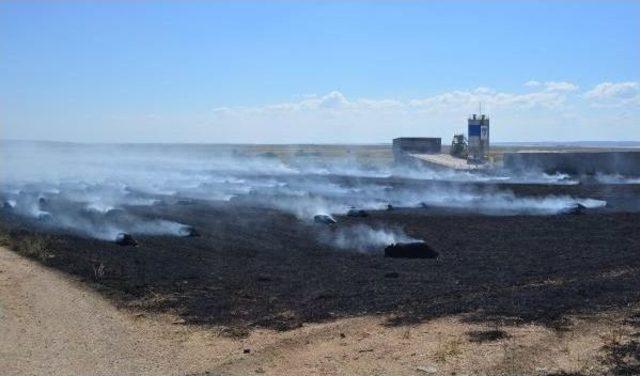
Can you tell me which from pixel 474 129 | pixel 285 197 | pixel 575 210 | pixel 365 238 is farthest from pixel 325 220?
pixel 474 129

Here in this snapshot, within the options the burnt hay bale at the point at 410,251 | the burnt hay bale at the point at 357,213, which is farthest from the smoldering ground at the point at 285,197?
the burnt hay bale at the point at 410,251

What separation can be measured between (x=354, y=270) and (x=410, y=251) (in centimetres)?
395

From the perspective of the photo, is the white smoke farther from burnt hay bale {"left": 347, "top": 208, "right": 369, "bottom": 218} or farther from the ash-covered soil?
burnt hay bale {"left": 347, "top": 208, "right": 369, "bottom": 218}

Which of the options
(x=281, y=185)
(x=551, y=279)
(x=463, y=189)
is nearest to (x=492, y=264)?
(x=551, y=279)

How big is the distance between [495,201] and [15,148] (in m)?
133

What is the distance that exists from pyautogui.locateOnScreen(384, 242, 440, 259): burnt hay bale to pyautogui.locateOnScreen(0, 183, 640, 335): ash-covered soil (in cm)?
69

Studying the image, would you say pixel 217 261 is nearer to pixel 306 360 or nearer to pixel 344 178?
pixel 306 360

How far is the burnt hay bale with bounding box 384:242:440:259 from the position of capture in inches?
1078

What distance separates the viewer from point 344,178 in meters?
80.3

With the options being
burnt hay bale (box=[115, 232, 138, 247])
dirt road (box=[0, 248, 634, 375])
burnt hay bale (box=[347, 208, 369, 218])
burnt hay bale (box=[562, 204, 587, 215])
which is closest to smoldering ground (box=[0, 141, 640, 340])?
burnt hay bale (box=[115, 232, 138, 247])

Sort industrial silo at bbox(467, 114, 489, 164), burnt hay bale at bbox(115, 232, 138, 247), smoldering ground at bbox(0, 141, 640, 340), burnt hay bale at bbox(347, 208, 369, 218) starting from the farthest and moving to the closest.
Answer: industrial silo at bbox(467, 114, 489, 164) < burnt hay bale at bbox(347, 208, 369, 218) < burnt hay bale at bbox(115, 232, 138, 247) < smoldering ground at bbox(0, 141, 640, 340)

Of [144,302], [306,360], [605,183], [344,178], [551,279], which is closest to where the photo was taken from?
[306,360]

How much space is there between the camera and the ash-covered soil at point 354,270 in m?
17.6

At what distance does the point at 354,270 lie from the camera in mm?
24266
